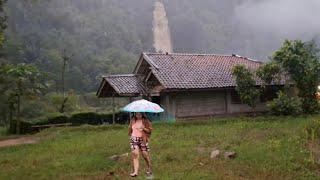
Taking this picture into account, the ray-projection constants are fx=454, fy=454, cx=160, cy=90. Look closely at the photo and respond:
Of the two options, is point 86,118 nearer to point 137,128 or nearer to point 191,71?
point 191,71

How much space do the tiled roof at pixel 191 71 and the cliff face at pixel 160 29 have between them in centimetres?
7292

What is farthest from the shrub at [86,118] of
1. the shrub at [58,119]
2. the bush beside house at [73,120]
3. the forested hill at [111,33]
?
the forested hill at [111,33]

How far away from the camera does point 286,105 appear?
1070 inches

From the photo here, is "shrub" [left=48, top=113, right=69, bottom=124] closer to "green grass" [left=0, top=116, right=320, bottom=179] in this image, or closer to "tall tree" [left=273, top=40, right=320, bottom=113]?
"green grass" [left=0, top=116, right=320, bottom=179]

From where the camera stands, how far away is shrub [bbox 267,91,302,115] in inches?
1063

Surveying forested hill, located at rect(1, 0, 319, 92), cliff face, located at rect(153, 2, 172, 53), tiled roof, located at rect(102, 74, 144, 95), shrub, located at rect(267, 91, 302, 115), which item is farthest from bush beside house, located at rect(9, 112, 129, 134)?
cliff face, located at rect(153, 2, 172, 53)

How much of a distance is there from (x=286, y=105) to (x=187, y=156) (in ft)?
45.7

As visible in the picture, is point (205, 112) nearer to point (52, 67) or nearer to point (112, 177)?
point (112, 177)

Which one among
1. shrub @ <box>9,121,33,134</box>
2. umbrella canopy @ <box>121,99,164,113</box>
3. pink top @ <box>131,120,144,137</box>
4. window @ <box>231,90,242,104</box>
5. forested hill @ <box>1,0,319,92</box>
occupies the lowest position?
shrub @ <box>9,121,33,134</box>

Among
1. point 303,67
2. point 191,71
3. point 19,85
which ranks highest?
point 191,71

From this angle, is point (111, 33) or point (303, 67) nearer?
point (303, 67)

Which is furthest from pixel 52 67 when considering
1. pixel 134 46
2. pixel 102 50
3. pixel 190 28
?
pixel 190 28

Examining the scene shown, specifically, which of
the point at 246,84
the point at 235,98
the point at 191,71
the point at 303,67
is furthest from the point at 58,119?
Answer: the point at 303,67

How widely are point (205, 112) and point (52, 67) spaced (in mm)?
49839
